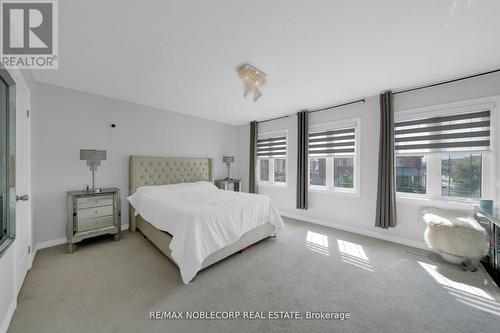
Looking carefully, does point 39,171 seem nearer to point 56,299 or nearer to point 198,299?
point 56,299

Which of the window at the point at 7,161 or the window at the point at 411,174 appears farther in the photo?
the window at the point at 411,174

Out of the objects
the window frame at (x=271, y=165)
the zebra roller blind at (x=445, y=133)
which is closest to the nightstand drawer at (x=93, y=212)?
the window frame at (x=271, y=165)

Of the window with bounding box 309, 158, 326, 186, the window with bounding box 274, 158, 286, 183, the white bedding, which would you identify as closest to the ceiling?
the window with bounding box 309, 158, 326, 186

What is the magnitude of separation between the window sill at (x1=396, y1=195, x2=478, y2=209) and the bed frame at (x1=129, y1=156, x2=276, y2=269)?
2382 millimetres

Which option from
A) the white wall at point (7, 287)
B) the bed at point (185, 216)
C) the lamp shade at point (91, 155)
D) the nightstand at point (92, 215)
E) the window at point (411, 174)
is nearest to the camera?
the white wall at point (7, 287)

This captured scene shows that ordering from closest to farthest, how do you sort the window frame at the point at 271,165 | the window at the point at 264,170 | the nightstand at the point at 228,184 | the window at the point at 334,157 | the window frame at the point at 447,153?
the window frame at the point at 447,153, the window at the point at 334,157, the window frame at the point at 271,165, the nightstand at the point at 228,184, the window at the point at 264,170

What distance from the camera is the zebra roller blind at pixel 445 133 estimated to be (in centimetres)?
268

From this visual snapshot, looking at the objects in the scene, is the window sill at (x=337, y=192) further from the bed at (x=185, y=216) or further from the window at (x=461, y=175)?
the bed at (x=185, y=216)

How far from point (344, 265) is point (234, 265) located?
151cm

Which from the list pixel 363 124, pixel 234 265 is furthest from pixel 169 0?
pixel 363 124

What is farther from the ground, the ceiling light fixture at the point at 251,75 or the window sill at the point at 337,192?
the ceiling light fixture at the point at 251,75

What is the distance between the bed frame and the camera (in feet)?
8.59

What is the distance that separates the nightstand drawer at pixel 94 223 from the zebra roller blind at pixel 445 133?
5.29 m

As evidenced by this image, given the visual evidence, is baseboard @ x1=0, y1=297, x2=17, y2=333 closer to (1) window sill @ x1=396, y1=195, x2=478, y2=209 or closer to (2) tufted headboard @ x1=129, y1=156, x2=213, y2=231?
(2) tufted headboard @ x1=129, y1=156, x2=213, y2=231
